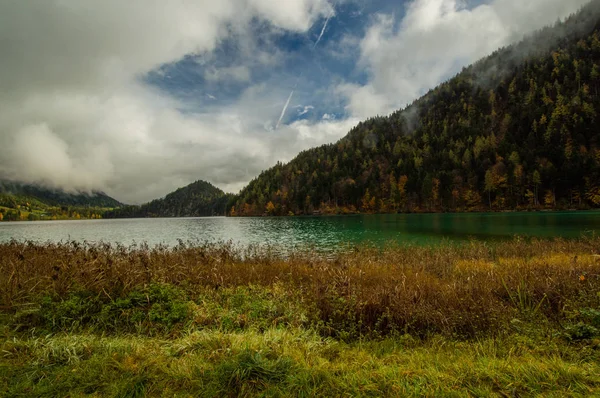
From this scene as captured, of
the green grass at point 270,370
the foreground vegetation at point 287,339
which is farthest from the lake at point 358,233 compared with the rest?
the green grass at point 270,370

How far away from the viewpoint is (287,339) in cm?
525

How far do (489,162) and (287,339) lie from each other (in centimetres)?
15294

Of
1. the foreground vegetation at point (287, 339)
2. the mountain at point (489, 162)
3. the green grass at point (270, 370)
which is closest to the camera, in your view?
the green grass at point (270, 370)

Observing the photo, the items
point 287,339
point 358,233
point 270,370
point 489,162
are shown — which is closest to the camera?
point 270,370

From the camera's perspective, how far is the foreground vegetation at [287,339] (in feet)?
12.3

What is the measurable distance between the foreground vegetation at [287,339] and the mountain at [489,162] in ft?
395

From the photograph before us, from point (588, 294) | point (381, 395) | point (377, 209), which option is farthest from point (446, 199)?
point (381, 395)

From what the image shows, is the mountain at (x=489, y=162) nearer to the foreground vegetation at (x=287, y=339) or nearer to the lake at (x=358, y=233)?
the lake at (x=358, y=233)

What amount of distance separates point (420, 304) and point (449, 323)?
781 mm

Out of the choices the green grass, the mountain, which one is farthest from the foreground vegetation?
the mountain

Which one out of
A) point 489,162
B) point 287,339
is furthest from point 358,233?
point 489,162

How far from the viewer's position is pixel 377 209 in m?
141

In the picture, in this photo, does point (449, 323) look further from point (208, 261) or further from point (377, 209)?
point (377, 209)

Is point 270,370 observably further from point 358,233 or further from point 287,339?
point 358,233
